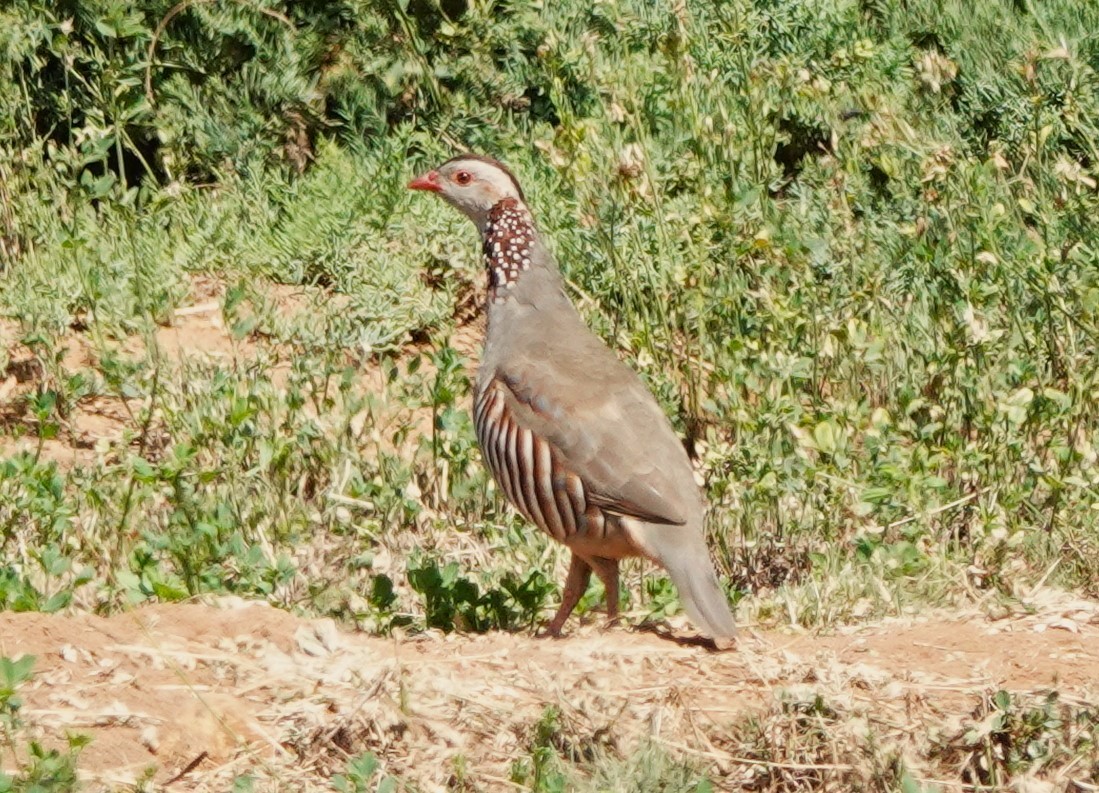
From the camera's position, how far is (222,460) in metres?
5.59

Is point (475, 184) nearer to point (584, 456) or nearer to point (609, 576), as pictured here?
point (584, 456)

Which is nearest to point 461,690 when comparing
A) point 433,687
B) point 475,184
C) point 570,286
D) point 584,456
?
point 433,687

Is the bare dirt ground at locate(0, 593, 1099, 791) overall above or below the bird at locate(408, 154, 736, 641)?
below

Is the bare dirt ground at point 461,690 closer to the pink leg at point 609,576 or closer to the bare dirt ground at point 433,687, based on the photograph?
the bare dirt ground at point 433,687

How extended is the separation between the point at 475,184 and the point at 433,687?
2.22 metres

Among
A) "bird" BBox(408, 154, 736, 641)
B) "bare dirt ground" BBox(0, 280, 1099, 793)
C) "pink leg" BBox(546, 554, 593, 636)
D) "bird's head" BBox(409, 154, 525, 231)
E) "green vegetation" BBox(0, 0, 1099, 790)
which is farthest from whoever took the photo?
"bird's head" BBox(409, 154, 525, 231)

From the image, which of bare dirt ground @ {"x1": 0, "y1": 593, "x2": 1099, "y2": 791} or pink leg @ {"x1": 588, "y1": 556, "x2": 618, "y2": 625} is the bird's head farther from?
bare dirt ground @ {"x1": 0, "y1": 593, "x2": 1099, "y2": 791}

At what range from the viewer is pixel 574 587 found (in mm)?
4930

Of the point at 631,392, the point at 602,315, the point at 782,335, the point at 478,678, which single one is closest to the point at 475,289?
the point at 602,315

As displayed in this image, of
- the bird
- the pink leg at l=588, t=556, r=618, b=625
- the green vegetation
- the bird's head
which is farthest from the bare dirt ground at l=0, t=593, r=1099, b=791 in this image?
the bird's head

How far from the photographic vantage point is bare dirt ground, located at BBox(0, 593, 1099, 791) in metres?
3.68

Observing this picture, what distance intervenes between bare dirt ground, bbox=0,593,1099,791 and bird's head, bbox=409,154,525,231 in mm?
1727

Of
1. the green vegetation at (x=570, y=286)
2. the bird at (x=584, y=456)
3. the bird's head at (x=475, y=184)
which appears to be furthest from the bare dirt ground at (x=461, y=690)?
the bird's head at (x=475, y=184)

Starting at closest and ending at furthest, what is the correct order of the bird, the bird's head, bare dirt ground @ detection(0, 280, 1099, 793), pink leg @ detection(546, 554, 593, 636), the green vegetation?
bare dirt ground @ detection(0, 280, 1099, 793) < the bird < pink leg @ detection(546, 554, 593, 636) < the green vegetation < the bird's head
